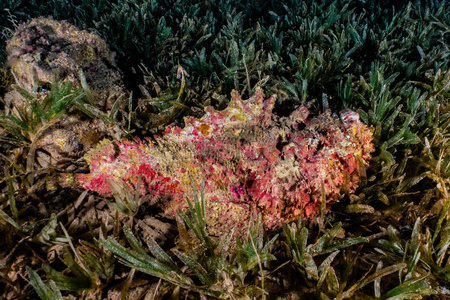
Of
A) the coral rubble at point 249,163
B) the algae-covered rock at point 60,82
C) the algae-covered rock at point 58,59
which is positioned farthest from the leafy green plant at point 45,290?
the algae-covered rock at point 58,59

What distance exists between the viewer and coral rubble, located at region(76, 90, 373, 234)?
1305 mm

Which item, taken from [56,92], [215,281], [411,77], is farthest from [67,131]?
[411,77]

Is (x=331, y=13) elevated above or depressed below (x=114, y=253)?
above

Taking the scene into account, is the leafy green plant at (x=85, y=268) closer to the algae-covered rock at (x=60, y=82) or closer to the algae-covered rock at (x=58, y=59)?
the algae-covered rock at (x=60, y=82)

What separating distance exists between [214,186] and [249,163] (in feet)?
0.69

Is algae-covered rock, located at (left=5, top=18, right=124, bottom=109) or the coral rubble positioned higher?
algae-covered rock, located at (left=5, top=18, right=124, bottom=109)

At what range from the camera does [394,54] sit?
2336 millimetres

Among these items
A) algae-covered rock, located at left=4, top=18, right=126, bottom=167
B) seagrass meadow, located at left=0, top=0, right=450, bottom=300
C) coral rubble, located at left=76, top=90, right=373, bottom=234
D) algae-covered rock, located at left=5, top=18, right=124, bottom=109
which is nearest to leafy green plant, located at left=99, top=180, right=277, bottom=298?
seagrass meadow, located at left=0, top=0, right=450, bottom=300

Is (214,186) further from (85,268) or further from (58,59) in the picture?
(58,59)

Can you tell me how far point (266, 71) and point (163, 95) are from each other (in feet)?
2.74

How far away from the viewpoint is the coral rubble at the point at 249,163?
4.28ft

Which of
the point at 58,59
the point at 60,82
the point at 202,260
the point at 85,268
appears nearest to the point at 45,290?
the point at 85,268

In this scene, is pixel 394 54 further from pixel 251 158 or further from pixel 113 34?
pixel 113 34

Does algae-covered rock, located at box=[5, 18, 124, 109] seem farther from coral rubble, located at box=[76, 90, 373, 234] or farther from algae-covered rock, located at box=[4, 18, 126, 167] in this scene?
coral rubble, located at box=[76, 90, 373, 234]
